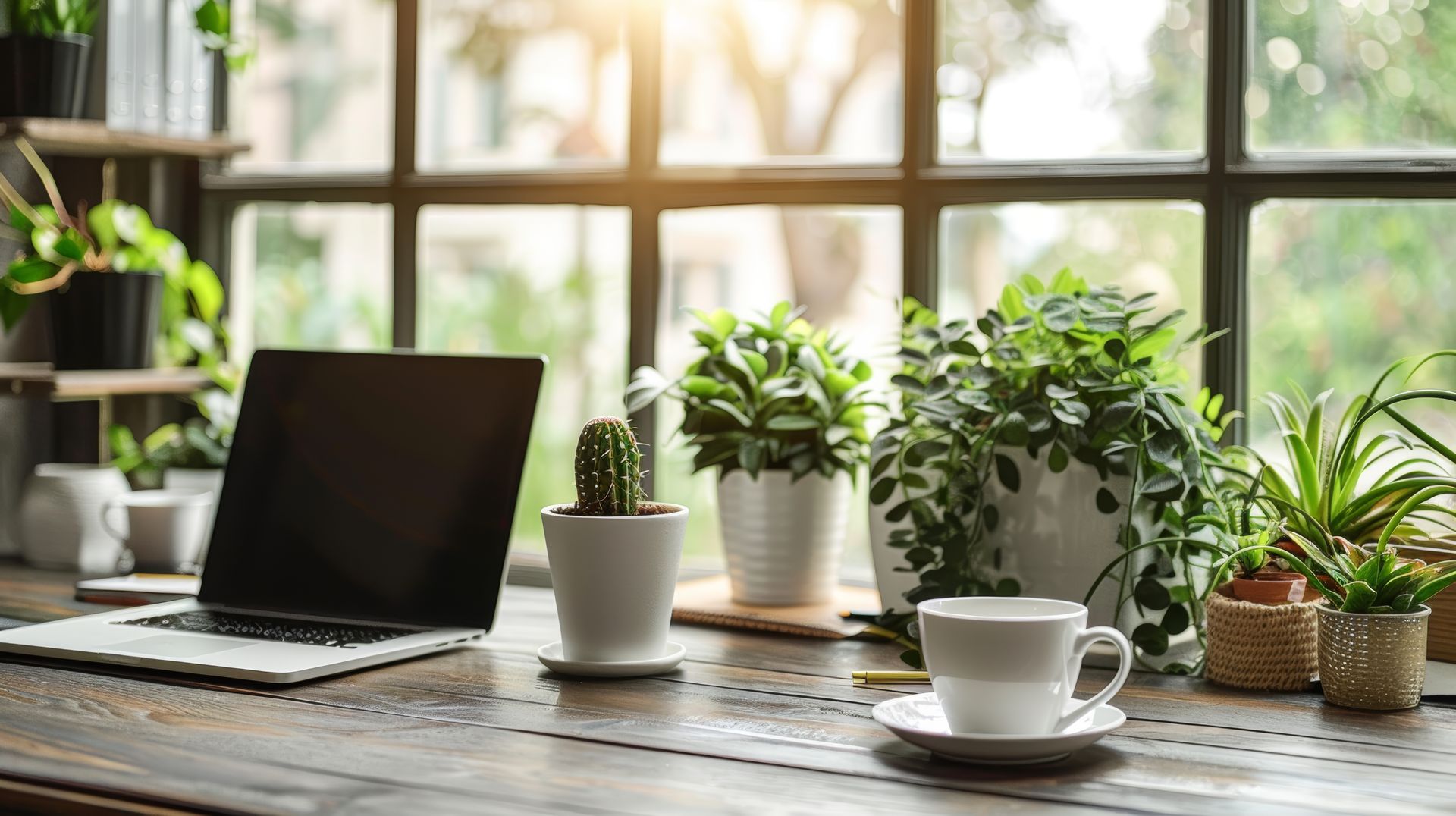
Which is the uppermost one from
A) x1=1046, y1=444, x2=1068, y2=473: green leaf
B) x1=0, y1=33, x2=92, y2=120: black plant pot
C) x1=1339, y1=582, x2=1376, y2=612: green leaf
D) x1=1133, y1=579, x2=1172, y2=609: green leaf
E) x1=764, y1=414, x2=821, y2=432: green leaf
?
x1=0, y1=33, x2=92, y2=120: black plant pot

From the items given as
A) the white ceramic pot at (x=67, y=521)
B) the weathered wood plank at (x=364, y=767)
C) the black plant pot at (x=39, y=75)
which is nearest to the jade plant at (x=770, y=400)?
the weathered wood plank at (x=364, y=767)

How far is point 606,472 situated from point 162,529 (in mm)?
780

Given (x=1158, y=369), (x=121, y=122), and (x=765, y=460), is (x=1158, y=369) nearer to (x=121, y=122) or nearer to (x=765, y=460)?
(x=765, y=460)

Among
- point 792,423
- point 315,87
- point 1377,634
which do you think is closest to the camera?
point 1377,634

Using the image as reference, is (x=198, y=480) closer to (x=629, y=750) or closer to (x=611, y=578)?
(x=611, y=578)

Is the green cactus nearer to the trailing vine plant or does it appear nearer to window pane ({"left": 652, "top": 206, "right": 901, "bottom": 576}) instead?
the trailing vine plant

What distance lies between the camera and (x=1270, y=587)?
1198 millimetres

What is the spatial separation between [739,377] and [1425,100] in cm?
81

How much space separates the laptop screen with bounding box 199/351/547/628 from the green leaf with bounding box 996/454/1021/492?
0.46m

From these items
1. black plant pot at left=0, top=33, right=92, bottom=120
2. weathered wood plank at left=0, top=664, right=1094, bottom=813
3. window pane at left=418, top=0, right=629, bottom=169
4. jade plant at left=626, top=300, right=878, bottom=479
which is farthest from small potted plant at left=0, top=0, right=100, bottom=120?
weathered wood plank at left=0, top=664, right=1094, bottom=813

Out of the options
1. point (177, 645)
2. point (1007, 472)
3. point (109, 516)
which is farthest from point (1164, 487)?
point (109, 516)

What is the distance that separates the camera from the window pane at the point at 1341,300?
1517 millimetres

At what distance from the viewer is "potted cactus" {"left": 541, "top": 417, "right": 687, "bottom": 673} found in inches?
46.6

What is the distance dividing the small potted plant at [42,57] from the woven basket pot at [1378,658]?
1.60m
